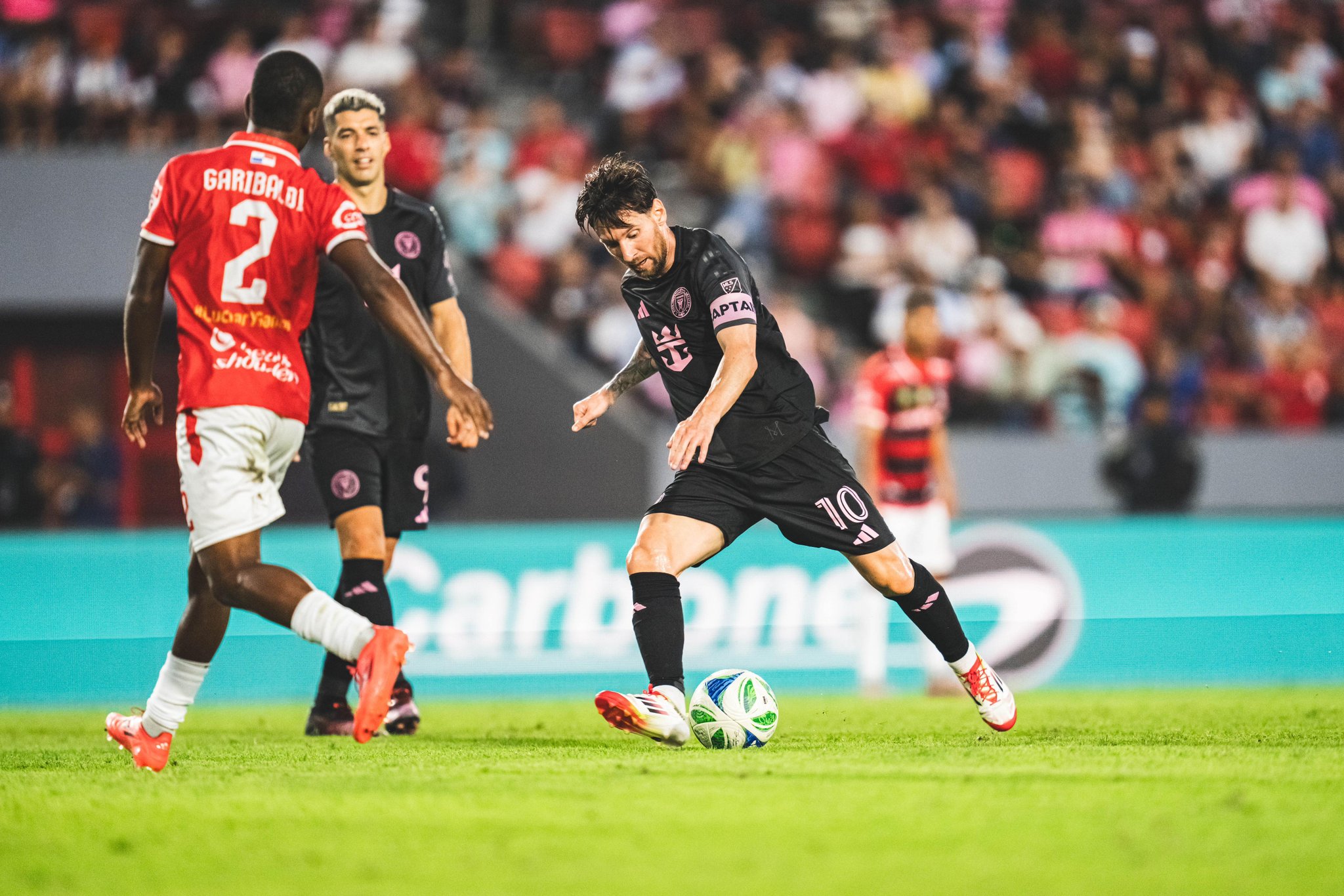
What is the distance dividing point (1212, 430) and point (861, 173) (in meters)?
3.88

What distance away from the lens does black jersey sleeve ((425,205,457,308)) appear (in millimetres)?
7094

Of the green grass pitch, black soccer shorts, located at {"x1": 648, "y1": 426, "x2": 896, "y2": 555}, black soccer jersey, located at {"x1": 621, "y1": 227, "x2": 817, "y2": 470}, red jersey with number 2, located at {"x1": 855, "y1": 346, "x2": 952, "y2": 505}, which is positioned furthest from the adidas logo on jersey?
red jersey with number 2, located at {"x1": 855, "y1": 346, "x2": 952, "y2": 505}

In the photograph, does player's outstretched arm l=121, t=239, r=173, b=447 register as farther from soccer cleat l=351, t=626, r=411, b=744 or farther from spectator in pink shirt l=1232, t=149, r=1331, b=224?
spectator in pink shirt l=1232, t=149, r=1331, b=224

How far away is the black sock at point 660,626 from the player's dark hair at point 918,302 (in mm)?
4403

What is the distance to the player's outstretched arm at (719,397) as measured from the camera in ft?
18.8

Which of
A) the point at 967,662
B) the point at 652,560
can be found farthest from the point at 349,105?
the point at 967,662

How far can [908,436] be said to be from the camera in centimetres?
1016

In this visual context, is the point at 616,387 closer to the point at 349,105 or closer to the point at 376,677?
the point at 349,105

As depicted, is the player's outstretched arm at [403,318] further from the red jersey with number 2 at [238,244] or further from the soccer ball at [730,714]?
the soccer ball at [730,714]

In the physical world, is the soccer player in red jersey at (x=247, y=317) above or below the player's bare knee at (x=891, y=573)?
above

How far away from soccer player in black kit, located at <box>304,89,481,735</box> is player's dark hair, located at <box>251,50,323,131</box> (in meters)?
1.32

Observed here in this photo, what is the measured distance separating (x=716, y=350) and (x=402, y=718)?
210cm

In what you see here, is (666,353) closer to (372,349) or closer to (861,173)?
(372,349)

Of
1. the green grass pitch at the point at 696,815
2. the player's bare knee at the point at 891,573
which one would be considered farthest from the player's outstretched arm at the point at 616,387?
the green grass pitch at the point at 696,815
